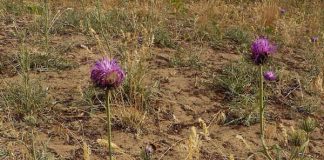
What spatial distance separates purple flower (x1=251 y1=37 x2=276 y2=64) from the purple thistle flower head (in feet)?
2.29

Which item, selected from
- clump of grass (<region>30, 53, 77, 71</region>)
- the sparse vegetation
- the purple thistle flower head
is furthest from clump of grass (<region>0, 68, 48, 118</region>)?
the purple thistle flower head

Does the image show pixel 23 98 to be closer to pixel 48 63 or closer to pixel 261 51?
pixel 48 63

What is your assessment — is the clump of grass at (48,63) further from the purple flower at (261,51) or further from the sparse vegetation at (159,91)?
the purple flower at (261,51)

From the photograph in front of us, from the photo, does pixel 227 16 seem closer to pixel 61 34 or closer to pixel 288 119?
pixel 61 34

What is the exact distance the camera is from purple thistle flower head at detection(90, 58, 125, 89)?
191cm

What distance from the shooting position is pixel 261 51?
229 centimetres

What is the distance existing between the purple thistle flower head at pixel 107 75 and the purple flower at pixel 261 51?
2.29 feet

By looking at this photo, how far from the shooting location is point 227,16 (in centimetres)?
601

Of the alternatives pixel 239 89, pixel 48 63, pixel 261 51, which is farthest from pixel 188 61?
pixel 261 51

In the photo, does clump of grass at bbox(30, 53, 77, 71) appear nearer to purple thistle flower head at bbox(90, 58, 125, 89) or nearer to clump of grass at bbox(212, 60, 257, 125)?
clump of grass at bbox(212, 60, 257, 125)

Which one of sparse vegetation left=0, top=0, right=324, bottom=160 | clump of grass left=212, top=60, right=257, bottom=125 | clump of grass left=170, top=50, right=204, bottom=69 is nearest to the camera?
sparse vegetation left=0, top=0, right=324, bottom=160

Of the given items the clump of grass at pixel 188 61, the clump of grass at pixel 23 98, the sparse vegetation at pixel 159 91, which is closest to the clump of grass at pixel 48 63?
the sparse vegetation at pixel 159 91

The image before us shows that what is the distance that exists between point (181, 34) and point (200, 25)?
29cm

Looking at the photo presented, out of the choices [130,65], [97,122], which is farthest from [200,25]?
[97,122]
